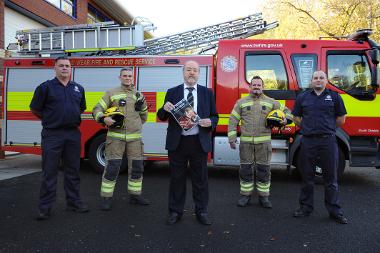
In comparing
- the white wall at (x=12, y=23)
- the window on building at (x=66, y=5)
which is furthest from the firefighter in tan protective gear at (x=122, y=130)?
the window on building at (x=66, y=5)

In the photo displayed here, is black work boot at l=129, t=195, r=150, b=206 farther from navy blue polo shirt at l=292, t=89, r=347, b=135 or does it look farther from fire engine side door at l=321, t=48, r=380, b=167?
fire engine side door at l=321, t=48, r=380, b=167

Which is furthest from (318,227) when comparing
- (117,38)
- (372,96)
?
(117,38)

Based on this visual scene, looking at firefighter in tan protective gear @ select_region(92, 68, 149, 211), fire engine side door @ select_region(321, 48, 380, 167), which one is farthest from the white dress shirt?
fire engine side door @ select_region(321, 48, 380, 167)

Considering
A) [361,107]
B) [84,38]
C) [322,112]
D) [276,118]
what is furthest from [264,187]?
[84,38]

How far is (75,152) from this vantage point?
514cm

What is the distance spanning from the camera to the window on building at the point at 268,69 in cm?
708

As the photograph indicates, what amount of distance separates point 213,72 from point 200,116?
2840mm

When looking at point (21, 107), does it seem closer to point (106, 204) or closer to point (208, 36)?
point (106, 204)

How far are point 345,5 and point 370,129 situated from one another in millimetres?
12592

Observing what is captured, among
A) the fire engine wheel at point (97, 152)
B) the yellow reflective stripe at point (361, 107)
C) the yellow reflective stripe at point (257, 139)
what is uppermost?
the yellow reflective stripe at point (361, 107)

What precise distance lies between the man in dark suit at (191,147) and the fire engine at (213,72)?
2.54 metres

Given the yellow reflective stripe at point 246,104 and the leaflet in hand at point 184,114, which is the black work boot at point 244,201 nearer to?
the yellow reflective stripe at point 246,104

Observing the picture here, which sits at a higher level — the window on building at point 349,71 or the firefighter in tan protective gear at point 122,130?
the window on building at point 349,71

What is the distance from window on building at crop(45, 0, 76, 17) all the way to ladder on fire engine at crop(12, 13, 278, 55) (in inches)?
252
